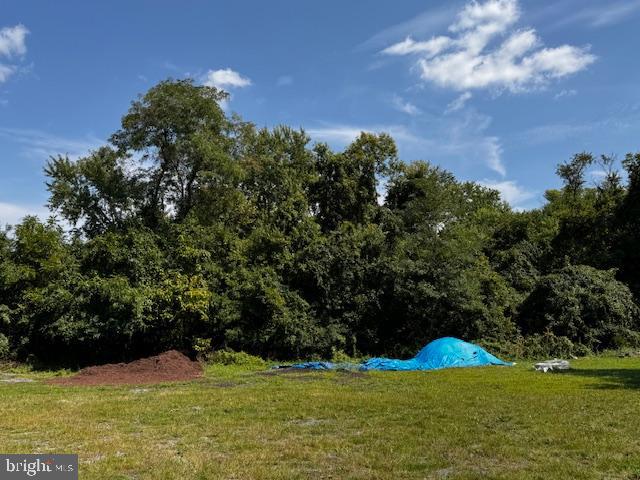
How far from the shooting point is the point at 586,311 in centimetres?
2425

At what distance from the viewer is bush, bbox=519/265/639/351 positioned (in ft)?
78.6

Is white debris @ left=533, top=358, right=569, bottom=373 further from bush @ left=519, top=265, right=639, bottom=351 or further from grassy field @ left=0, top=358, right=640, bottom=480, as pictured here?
bush @ left=519, top=265, right=639, bottom=351

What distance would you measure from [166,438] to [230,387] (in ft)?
21.6

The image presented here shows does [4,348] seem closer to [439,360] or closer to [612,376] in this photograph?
Result: [439,360]

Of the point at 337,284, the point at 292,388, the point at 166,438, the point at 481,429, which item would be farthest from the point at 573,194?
the point at 166,438

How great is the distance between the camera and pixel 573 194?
133 ft

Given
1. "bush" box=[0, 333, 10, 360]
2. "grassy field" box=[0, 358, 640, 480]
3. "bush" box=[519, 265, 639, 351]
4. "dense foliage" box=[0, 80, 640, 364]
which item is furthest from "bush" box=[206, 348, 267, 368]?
"bush" box=[519, 265, 639, 351]

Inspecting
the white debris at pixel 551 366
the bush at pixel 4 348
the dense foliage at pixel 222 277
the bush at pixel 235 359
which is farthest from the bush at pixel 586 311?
the bush at pixel 4 348

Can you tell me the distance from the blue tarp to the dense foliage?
3461 mm

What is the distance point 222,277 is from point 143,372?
594cm

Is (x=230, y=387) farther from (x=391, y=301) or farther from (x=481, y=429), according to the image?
(x=391, y=301)

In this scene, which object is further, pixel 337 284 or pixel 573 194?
pixel 573 194

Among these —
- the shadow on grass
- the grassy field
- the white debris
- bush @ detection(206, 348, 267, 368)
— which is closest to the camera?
the grassy field

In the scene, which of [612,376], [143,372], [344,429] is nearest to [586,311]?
[612,376]
